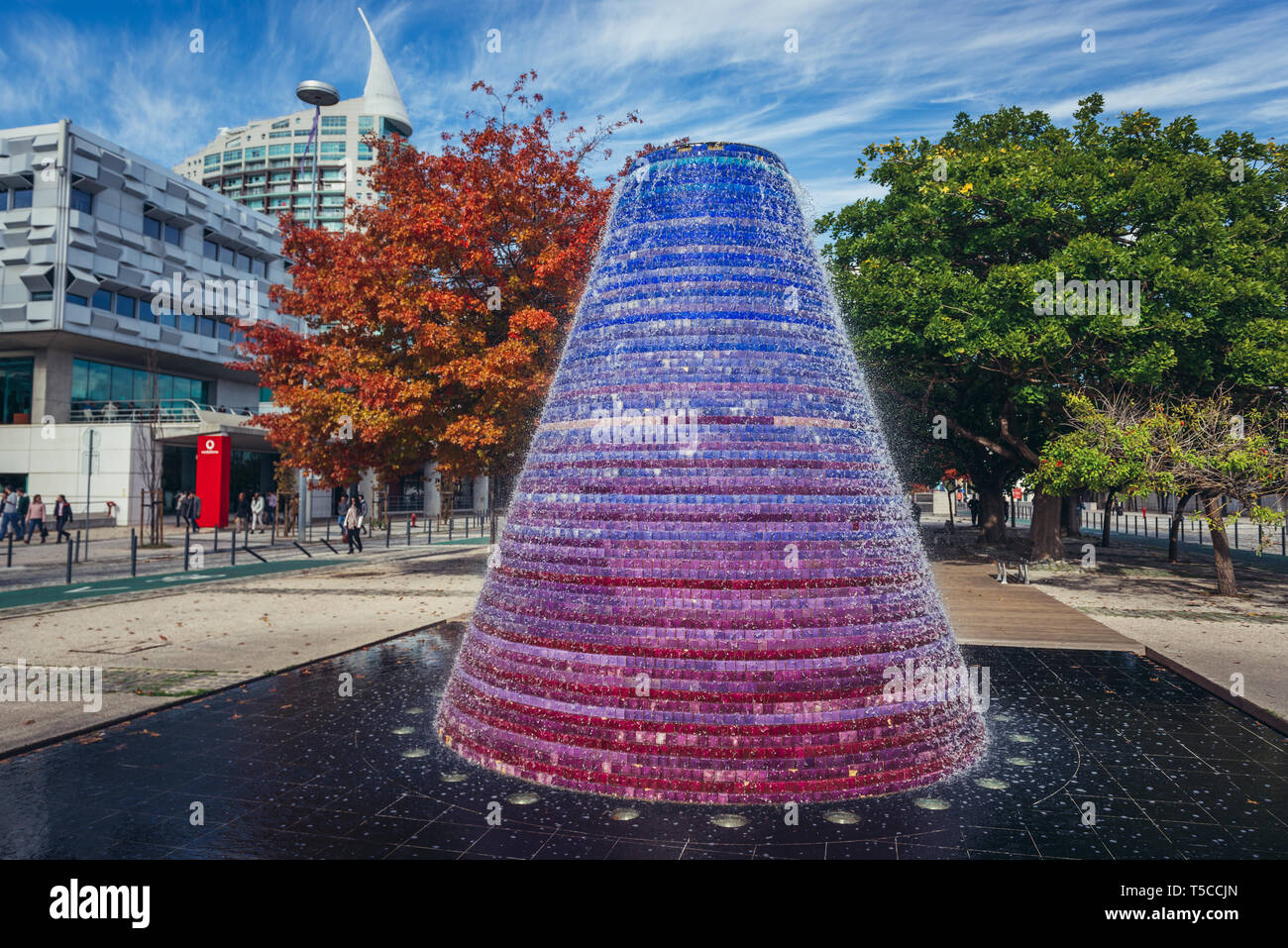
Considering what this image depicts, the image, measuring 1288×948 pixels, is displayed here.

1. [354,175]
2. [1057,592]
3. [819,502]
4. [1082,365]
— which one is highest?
[354,175]

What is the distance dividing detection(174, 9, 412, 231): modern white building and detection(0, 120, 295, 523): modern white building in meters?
62.2

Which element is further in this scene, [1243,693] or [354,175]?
[354,175]

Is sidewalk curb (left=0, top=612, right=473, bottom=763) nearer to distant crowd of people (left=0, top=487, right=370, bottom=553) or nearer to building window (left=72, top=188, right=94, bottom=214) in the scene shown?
distant crowd of people (left=0, top=487, right=370, bottom=553)

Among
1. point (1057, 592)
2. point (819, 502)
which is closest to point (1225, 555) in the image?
point (1057, 592)

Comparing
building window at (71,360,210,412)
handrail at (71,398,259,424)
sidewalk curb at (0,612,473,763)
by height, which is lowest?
sidewalk curb at (0,612,473,763)

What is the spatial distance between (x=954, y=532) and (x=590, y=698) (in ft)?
126

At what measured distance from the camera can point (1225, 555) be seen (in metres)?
17.9

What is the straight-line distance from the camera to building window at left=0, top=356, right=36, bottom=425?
4241 centimetres

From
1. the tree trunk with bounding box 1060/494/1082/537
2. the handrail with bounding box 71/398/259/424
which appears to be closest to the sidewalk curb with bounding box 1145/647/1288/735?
the tree trunk with bounding box 1060/494/1082/537

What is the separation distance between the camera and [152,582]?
17.9 metres

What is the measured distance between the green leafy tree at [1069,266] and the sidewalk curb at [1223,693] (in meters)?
9.44

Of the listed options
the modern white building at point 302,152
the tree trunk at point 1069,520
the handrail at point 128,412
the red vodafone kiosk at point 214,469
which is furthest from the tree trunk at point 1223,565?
the modern white building at point 302,152
